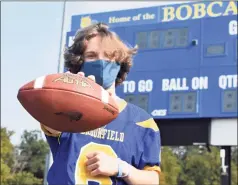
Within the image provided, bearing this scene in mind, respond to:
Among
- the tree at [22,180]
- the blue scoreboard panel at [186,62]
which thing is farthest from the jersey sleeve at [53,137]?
the tree at [22,180]

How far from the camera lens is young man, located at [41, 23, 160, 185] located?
A: 53.2 inches

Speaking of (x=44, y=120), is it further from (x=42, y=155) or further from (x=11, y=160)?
(x=42, y=155)

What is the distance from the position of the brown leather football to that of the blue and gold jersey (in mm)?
135

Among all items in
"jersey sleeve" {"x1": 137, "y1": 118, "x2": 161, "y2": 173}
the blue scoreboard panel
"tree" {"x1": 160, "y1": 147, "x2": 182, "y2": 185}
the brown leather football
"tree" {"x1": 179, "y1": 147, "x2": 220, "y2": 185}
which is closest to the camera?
the brown leather football

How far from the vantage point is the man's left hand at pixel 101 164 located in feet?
4.32

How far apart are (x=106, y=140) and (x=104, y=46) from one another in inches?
10.5

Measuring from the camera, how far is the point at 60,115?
3.98 ft

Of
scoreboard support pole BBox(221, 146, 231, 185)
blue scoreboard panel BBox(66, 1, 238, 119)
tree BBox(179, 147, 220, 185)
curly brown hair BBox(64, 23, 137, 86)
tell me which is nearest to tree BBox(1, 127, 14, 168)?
tree BBox(179, 147, 220, 185)

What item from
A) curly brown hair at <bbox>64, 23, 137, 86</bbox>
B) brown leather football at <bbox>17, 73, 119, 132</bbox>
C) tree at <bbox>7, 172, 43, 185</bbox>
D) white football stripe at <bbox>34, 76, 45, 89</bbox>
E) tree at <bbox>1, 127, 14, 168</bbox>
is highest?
tree at <bbox>1, 127, 14, 168</bbox>

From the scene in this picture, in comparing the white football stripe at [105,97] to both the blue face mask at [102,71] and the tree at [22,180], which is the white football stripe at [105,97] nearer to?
the blue face mask at [102,71]

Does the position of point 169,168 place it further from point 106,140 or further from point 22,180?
point 106,140

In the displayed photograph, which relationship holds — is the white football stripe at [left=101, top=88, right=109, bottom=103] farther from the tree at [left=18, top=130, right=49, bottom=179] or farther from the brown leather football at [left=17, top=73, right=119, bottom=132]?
the tree at [left=18, top=130, right=49, bottom=179]

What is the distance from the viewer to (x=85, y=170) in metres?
1.36

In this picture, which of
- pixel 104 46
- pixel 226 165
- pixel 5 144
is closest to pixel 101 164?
pixel 104 46
